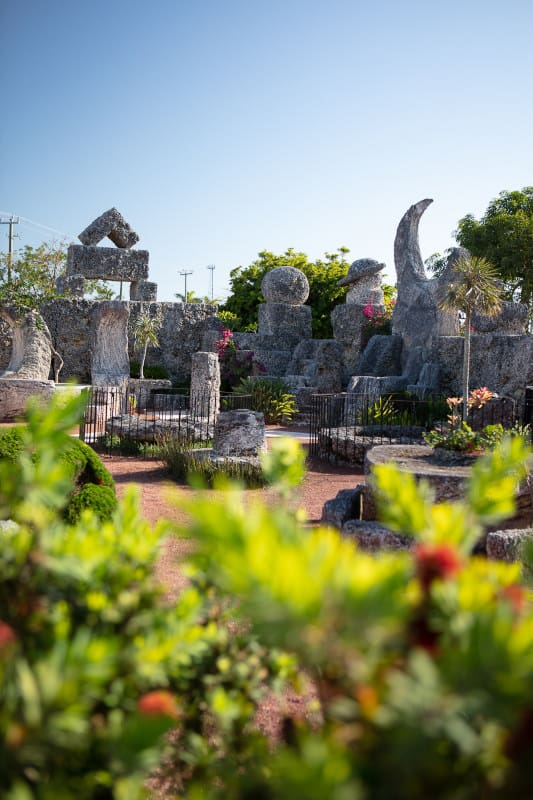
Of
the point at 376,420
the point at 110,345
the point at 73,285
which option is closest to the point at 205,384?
the point at 110,345

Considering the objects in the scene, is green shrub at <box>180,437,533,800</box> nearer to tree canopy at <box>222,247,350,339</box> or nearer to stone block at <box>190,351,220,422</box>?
stone block at <box>190,351,220,422</box>

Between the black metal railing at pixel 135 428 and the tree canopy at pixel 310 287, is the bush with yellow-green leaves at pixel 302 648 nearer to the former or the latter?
the black metal railing at pixel 135 428

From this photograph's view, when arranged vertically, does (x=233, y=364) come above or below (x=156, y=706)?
above

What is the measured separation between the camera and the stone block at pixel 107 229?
19484mm

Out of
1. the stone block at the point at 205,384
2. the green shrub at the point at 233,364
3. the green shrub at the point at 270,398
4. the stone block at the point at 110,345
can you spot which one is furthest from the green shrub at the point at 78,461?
the green shrub at the point at 233,364

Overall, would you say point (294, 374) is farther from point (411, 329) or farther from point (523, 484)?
point (523, 484)

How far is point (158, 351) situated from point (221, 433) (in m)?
11.2

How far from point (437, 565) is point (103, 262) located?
64.5ft

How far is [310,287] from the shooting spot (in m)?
28.5

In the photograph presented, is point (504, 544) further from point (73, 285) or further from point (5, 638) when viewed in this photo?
point (73, 285)

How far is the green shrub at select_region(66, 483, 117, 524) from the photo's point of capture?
456cm

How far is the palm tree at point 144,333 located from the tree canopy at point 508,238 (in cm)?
1338

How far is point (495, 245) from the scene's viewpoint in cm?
2508

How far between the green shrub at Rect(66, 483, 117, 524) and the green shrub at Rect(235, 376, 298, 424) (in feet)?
33.4
